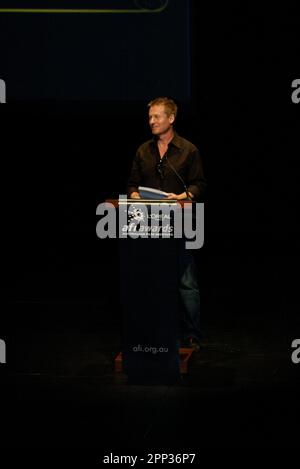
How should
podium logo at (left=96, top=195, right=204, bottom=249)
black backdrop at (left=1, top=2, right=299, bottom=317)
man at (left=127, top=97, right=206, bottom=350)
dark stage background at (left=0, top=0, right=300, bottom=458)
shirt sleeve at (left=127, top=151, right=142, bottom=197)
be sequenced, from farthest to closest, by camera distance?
black backdrop at (left=1, top=2, right=299, bottom=317)
dark stage background at (left=0, top=0, right=300, bottom=458)
shirt sleeve at (left=127, top=151, right=142, bottom=197)
man at (left=127, top=97, right=206, bottom=350)
podium logo at (left=96, top=195, right=204, bottom=249)

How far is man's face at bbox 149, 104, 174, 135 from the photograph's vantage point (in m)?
6.81

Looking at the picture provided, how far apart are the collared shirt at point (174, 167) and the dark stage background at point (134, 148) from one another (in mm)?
1307

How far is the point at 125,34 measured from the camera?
8.73 m

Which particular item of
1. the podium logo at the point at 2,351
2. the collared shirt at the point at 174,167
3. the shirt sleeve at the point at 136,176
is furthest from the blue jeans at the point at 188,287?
the podium logo at the point at 2,351

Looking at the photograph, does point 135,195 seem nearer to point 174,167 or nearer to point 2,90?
point 174,167

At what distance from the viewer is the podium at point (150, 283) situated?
6426 millimetres

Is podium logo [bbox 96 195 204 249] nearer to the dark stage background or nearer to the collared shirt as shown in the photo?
the collared shirt

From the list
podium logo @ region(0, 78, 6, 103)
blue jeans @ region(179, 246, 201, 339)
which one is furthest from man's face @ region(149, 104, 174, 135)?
podium logo @ region(0, 78, 6, 103)

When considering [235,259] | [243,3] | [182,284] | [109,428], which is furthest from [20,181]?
[109,428]

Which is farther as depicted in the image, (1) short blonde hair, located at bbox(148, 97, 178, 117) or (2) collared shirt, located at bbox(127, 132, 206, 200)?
(2) collared shirt, located at bbox(127, 132, 206, 200)

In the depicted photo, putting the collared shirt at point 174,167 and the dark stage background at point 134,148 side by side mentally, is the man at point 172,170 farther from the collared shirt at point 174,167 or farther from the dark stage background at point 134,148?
the dark stage background at point 134,148

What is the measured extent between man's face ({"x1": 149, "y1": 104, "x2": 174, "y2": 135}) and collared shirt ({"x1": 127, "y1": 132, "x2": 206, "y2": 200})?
0.44ft

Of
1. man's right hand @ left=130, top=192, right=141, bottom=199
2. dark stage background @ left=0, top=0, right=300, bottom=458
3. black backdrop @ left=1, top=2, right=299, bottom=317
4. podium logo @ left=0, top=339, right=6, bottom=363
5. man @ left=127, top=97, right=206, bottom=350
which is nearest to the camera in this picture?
man's right hand @ left=130, top=192, right=141, bottom=199

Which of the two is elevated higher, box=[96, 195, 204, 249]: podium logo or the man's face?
the man's face
